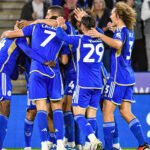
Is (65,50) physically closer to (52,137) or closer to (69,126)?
(69,126)

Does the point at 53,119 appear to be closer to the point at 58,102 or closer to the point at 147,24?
the point at 58,102

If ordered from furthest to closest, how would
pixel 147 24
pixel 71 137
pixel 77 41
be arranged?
pixel 147 24
pixel 71 137
pixel 77 41

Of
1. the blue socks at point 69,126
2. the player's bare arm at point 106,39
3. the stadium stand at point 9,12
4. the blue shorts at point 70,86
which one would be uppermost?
the stadium stand at point 9,12

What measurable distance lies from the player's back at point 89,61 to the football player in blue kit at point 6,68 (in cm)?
88

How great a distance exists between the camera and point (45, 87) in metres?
11.7

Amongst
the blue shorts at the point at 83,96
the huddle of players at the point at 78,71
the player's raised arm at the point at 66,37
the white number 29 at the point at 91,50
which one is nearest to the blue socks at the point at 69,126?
the huddle of players at the point at 78,71

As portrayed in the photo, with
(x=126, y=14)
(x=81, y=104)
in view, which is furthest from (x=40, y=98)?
(x=126, y=14)

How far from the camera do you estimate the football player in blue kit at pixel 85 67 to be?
1151cm

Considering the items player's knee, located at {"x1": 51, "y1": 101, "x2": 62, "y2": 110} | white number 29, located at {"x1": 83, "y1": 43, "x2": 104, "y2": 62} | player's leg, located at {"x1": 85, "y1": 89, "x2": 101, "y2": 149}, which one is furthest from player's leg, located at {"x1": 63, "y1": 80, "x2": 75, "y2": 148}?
white number 29, located at {"x1": 83, "y1": 43, "x2": 104, "y2": 62}

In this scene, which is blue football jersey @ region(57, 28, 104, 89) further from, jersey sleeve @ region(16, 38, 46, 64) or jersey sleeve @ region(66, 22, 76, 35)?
jersey sleeve @ region(66, 22, 76, 35)

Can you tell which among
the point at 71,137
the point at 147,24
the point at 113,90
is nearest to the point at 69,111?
the point at 71,137

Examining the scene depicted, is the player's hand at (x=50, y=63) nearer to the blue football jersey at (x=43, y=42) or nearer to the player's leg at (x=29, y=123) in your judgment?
the blue football jersey at (x=43, y=42)

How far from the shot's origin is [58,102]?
11828mm

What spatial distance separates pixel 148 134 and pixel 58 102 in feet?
8.94
